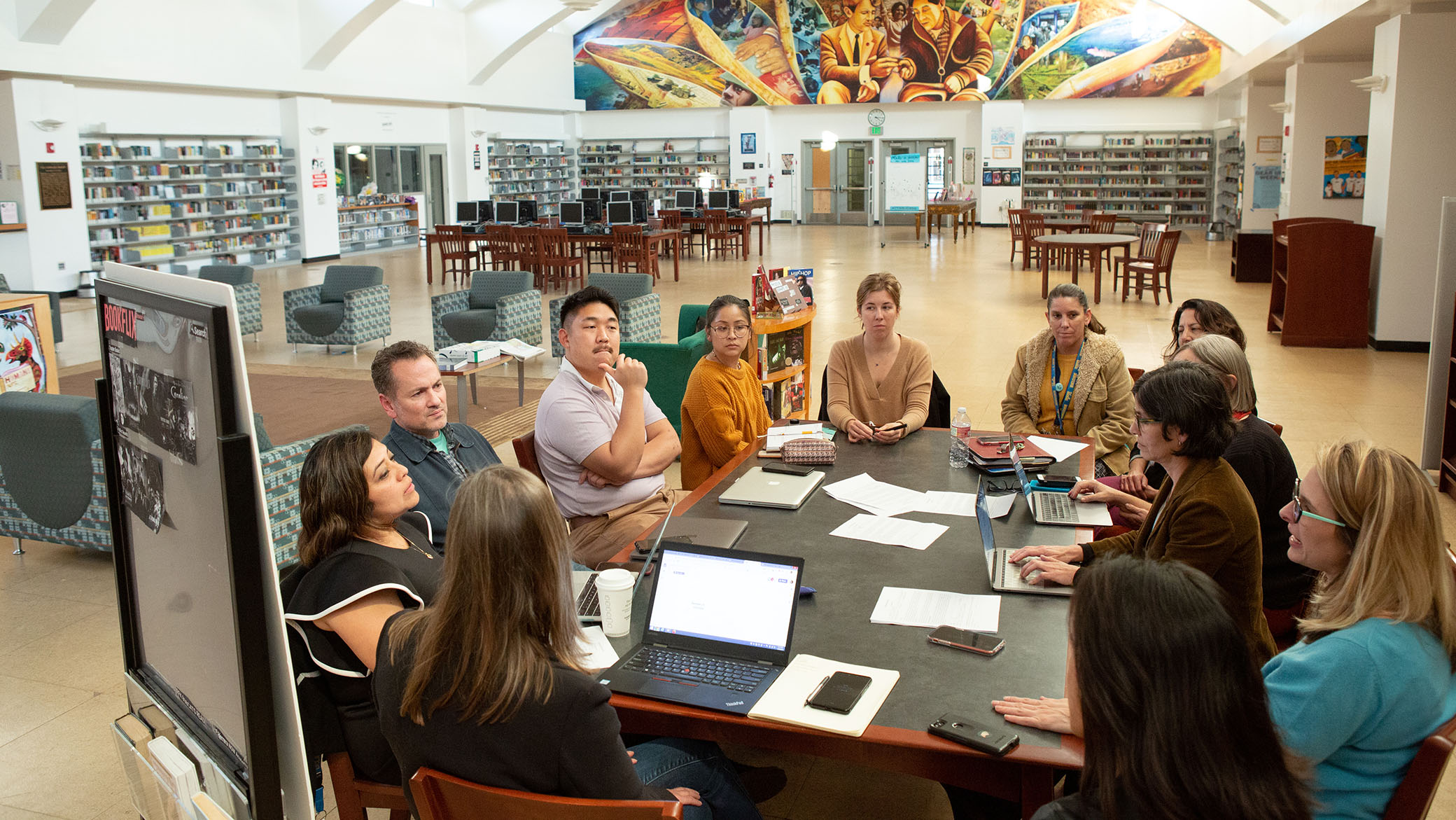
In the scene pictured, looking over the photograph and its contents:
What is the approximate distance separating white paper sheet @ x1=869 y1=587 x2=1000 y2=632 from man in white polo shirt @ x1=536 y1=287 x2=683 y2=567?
1254 mm

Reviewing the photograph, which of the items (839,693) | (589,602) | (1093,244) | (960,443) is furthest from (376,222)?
(839,693)

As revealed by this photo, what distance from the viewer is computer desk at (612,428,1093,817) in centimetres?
189

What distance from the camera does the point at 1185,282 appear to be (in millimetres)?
13750

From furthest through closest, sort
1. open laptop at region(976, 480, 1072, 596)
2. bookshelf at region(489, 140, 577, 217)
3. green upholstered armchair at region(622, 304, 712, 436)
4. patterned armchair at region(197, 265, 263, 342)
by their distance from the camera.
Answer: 1. bookshelf at region(489, 140, 577, 217)
2. patterned armchair at region(197, 265, 263, 342)
3. green upholstered armchair at region(622, 304, 712, 436)
4. open laptop at region(976, 480, 1072, 596)

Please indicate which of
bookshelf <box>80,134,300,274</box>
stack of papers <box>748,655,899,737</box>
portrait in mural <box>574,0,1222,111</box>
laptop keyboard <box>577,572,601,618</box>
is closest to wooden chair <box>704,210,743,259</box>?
portrait in mural <box>574,0,1222,111</box>

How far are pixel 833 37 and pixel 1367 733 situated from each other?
76.7 feet

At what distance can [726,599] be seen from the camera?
2232 mm

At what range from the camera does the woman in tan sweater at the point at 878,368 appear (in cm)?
434

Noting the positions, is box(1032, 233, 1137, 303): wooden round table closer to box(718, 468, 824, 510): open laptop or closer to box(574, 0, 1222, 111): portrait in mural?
box(718, 468, 824, 510): open laptop

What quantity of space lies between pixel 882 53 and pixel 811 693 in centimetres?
2297

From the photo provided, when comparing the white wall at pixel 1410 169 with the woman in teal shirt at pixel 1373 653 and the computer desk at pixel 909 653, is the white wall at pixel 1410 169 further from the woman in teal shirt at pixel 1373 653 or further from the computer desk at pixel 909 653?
the woman in teal shirt at pixel 1373 653

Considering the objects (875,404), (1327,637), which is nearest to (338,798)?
(1327,637)

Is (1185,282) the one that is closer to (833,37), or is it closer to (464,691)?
(833,37)

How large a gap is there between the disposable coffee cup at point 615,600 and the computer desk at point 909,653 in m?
0.04
